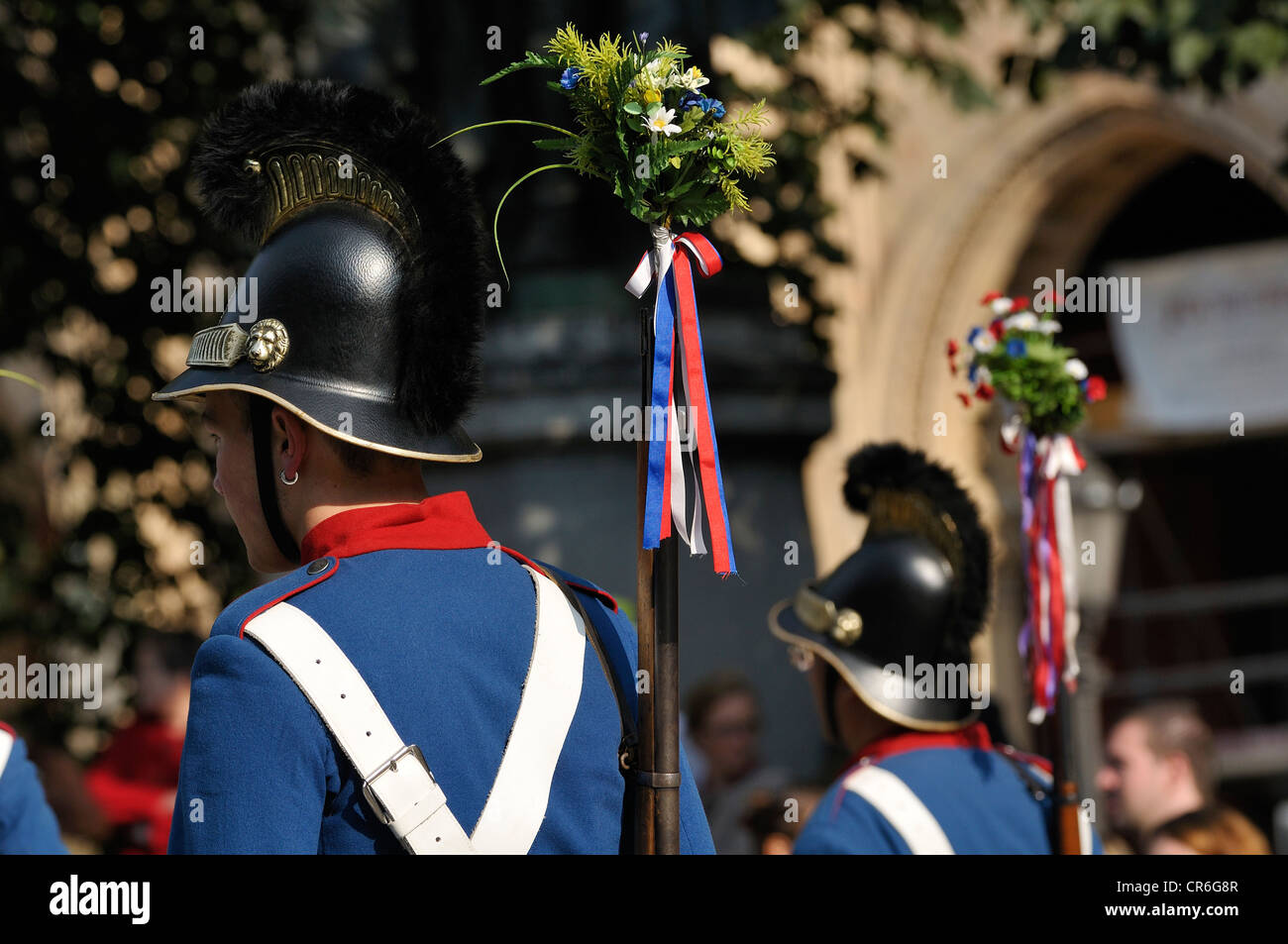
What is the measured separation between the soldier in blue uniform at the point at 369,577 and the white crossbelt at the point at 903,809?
1174 millimetres

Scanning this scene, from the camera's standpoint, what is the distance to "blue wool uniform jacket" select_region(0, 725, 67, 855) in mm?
3037

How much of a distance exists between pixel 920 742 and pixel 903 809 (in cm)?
27


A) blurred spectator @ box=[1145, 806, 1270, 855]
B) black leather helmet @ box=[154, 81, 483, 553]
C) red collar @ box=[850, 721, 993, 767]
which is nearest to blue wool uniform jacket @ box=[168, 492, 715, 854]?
black leather helmet @ box=[154, 81, 483, 553]

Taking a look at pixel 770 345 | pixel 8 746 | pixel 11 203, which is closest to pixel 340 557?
pixel 8 746

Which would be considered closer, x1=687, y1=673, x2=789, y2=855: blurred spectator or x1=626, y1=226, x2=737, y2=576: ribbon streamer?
x1=626, y1=226, x2=737, y2=576: ribbon streamer

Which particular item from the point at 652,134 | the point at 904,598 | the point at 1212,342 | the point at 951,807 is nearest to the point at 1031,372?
the point at 904,598

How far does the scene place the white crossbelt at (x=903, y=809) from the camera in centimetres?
335

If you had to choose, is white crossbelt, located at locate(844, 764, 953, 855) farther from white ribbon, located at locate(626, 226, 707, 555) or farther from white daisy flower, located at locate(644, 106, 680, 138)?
white daisy flower, located at locate(644, 106, 680, 138)

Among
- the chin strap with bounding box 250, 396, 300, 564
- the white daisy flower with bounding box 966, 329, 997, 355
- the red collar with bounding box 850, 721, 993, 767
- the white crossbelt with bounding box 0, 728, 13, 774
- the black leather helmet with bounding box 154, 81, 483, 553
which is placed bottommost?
the white crossbelt with bounding box 0, 728, 13, 774

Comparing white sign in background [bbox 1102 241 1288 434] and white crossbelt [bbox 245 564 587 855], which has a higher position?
white sign in background [bbox 1102 241 1288 434]

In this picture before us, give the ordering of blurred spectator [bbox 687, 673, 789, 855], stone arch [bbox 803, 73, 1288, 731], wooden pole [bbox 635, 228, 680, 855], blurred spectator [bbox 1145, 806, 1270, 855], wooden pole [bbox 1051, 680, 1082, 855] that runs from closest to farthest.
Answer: wooden pole [bbox 635, 228, 680, 855], wooden pole [bbox 1051, 680, 1082, 855], blurred spectator [bbox 1145, 806, 1270, 855], blurred spectator [bbox 687, 673, 789, 855], stone arch [bbox 803, 73, 1288, 731]

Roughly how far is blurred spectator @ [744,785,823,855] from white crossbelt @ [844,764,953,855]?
1.67 metres

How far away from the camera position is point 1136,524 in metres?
12.4
